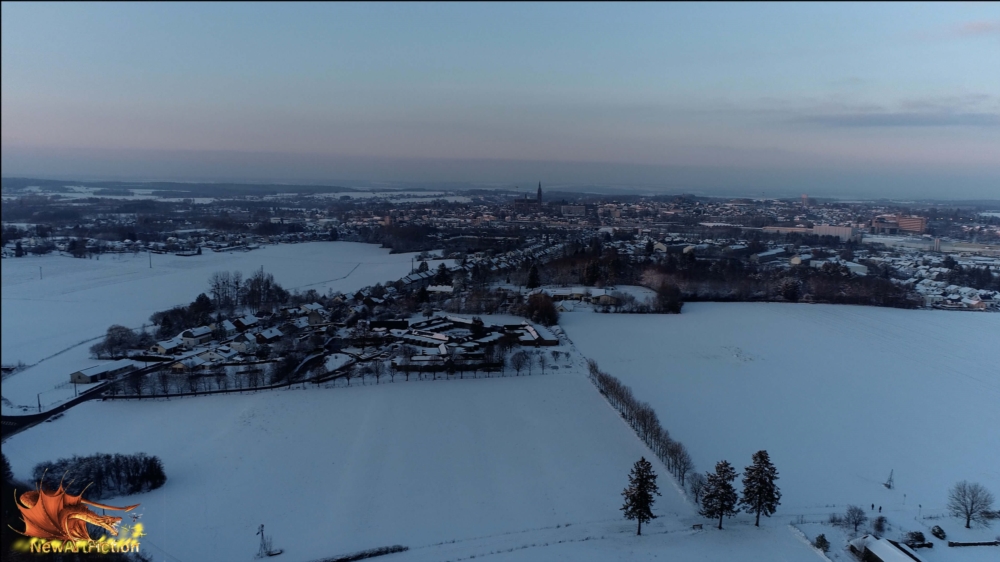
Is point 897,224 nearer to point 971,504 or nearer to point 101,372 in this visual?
point 971,504

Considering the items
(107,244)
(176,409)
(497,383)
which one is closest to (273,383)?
(176,409)

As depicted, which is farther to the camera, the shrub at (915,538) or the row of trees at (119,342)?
the row of trees at (119,342)

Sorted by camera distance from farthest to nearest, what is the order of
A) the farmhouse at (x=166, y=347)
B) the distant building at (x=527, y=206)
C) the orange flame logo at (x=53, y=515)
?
the distant building at (x=527, y=206) → the farmhouse at (x=166, y=347) → the orange flame logo at (x=53, y=515)

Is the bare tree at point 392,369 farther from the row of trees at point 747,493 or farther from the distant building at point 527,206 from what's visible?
the distant building at point 527,206

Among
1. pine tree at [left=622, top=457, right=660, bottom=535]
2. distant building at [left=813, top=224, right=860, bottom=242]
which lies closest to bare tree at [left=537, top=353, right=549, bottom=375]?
pine tree at [left=622, top=457, right=660, bottom=535]


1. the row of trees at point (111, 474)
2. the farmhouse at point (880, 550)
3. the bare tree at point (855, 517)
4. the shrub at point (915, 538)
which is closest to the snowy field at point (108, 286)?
the row of trees at point (111, 474)

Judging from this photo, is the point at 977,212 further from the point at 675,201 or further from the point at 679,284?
the point at 675,201

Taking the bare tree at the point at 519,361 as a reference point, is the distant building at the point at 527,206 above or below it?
above
